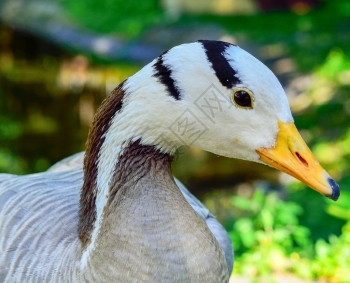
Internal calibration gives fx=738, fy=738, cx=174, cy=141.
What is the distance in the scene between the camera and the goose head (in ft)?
8.95

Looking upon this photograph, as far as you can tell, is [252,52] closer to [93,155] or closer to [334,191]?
[93,155]

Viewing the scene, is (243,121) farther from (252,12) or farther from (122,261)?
(252,12)

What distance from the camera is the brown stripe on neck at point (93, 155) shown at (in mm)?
2918

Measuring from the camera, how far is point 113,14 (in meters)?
16.2

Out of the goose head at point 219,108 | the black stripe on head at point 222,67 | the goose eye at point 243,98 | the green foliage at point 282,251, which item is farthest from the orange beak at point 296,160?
the green foliage at point 282,251

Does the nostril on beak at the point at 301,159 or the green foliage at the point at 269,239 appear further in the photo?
the green foliage at the point at 269,239

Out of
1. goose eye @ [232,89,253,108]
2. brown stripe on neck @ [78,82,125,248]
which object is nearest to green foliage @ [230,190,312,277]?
brown stripe on neck @ [78,82,125,248]

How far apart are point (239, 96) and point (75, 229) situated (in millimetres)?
1004

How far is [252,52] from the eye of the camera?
11695mm

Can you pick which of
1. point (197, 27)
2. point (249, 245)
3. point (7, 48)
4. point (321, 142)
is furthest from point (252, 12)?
point (249, 245)

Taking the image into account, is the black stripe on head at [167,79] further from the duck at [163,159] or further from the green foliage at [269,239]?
the green foliage at [269,239]

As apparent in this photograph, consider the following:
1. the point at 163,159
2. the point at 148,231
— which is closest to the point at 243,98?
the point at 163,159

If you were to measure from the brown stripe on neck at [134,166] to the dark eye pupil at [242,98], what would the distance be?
15.9 inches

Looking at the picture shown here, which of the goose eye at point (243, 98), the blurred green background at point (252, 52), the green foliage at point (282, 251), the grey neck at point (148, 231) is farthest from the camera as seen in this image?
the blurred green background at point (252, 52)
